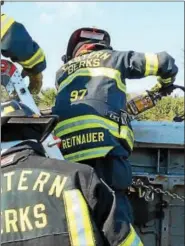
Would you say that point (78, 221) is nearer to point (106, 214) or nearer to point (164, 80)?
point (106, 214)

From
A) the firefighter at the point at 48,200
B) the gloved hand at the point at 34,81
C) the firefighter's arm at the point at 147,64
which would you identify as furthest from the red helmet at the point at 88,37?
the firefighter at the point at 48,200

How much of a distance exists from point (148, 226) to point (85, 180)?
7.00 ft

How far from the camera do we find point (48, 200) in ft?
6.86

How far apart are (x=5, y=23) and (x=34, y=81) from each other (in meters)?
0.44

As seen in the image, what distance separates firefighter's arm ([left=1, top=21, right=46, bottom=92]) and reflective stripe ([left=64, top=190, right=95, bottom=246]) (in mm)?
1377

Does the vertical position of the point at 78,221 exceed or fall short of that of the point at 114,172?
it exceeds it

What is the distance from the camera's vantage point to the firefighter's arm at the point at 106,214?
2.09 metres

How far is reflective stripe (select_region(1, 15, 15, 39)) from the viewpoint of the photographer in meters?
3.21

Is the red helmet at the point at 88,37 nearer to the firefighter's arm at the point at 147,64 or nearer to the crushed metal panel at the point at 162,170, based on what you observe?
the firefighter's arm at the point at 147,64

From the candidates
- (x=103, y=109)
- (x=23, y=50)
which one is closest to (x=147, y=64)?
(x=103, y=109)

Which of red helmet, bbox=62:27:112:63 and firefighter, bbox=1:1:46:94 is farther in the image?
red helmet, bbox=62:27:112:63

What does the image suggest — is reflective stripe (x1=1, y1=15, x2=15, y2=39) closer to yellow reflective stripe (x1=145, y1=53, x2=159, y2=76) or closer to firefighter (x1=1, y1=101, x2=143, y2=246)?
yellow reflective stripe (x1=145, y1=53, x2=159, y2=76)

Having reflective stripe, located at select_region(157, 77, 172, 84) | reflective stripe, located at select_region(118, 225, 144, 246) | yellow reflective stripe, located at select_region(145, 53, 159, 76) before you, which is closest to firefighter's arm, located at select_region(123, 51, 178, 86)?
yellow reflective stripe, located at select_region(145, 53, 159, 76)

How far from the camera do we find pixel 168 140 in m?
4.21
